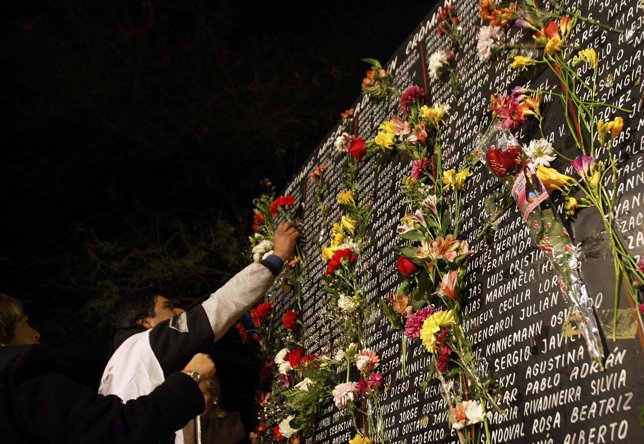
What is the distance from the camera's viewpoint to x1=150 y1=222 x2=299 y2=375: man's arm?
396cm

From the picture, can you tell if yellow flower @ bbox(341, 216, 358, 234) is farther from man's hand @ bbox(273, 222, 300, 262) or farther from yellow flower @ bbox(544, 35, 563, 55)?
yellow flower @ bbox(544, 35, 563, 55)

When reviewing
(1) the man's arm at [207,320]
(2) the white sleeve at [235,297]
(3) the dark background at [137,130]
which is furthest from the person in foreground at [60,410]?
(3) the dark background at [137,130]

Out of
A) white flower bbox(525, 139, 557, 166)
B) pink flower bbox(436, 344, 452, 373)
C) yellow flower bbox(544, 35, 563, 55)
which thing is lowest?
pink flower bbox(436, 344, 452, 373)

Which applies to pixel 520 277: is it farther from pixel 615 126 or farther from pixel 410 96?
pixel 410 96

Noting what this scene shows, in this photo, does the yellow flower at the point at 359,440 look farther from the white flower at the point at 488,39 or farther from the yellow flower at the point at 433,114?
the white flower at the point at 488,39

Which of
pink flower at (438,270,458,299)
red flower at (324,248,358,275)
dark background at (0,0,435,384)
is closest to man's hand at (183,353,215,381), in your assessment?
red flower at (324,248,358,275)

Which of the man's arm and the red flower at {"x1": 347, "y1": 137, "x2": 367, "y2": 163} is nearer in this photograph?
the man's arm

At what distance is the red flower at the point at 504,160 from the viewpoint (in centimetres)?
247

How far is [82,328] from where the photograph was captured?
9.70 meters

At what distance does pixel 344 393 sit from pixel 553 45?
1751mm

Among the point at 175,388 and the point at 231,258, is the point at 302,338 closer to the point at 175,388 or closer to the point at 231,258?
the point at 175,388

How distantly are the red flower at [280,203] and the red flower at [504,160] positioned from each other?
9.78 feet

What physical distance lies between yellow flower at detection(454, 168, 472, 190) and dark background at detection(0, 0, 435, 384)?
21.0ft

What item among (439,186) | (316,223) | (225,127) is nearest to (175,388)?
(439,186)
